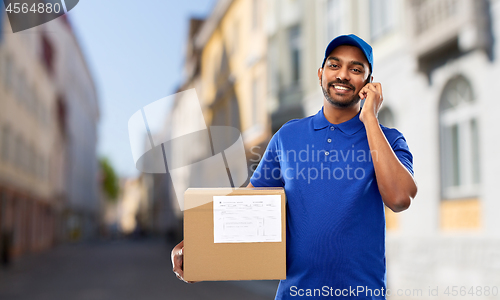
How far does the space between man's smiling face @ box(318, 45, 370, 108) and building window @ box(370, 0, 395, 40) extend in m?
9.60

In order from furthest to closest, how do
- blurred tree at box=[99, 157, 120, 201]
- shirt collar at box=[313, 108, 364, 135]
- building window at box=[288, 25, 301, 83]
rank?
blurred tree at box=[99, 157, 120, 201], building window at box=[288, 25, 301, 83], shirt collar at box=[313, 108, 364, 135]

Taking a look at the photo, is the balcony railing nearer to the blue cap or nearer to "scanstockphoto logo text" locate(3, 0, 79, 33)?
"scanstockphoto logo text" locate(3, 0, 79, 33)

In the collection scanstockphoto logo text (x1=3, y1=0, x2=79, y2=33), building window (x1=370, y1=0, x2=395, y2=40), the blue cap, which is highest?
building window (x1=370, y1=0, x2=395, y2=40)

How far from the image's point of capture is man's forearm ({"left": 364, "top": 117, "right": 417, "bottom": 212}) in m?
1.67

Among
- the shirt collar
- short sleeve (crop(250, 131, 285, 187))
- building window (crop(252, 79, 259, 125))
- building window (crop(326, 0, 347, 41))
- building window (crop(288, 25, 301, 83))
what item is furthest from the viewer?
building window (crop(252, 79, 259, 125))

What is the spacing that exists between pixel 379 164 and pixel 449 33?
812cm

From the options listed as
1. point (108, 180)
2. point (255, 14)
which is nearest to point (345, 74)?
Result: point (255, 14)

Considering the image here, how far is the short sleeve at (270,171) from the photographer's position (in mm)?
2035

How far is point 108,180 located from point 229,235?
86674mm

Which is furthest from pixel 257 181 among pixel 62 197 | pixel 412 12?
pixel 62 197

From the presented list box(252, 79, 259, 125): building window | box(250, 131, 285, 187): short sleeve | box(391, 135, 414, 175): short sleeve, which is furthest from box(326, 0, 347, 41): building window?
box(391, 135, 414, 175): short sleeve

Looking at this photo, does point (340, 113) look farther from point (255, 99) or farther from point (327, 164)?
point (255, 99)

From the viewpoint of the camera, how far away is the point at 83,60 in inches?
2367

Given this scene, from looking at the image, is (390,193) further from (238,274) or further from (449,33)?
(449,33)
